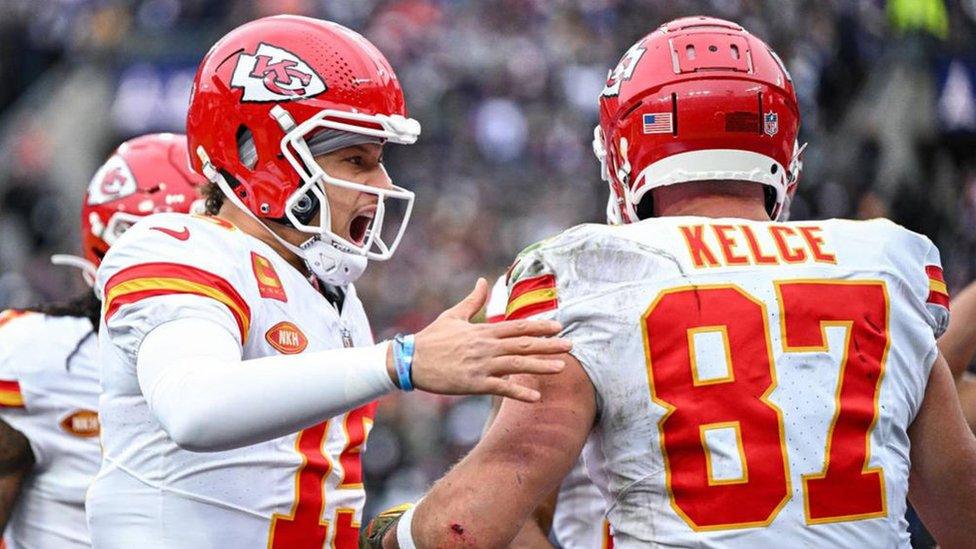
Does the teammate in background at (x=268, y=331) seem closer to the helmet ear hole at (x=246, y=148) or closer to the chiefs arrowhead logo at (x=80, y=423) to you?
the helmet ear hole at (x=246, y=148)

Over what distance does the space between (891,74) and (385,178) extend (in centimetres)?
1228

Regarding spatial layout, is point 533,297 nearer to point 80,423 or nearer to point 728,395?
point 728,395

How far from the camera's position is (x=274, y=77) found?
Answer: 3.55 meters

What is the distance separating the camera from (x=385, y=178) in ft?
11.9

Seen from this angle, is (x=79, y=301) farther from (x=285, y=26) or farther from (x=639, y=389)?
(x=639, y=389)

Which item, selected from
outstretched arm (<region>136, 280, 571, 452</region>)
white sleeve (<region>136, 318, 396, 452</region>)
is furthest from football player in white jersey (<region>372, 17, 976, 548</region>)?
white sleeve (<region>136, 318, 396, 452</region>)

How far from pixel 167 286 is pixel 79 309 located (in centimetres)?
169

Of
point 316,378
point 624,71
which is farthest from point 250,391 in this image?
point 624,71

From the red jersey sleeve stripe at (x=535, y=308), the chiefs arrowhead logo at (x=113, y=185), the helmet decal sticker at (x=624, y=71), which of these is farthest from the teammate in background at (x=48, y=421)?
the red jersey sleeve stripe at (x=535, y=308)

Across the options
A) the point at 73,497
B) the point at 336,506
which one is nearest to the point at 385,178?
the point at 336,506

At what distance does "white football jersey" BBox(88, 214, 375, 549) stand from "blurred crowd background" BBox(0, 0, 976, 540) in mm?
9599

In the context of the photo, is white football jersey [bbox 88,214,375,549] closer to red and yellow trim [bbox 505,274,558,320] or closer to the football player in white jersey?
the football player in white jersey

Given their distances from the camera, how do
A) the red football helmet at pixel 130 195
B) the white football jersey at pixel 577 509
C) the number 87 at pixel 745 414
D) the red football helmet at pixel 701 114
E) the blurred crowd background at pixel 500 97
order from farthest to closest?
the blurred crowd background at pixel 500 97, the red football helmet at pixel 130 195, the white football jersey at pixel 577 509, the red football helmet at pixel 701 114, the number 87 at pixel 745 414

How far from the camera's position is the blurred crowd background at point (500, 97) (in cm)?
1377
